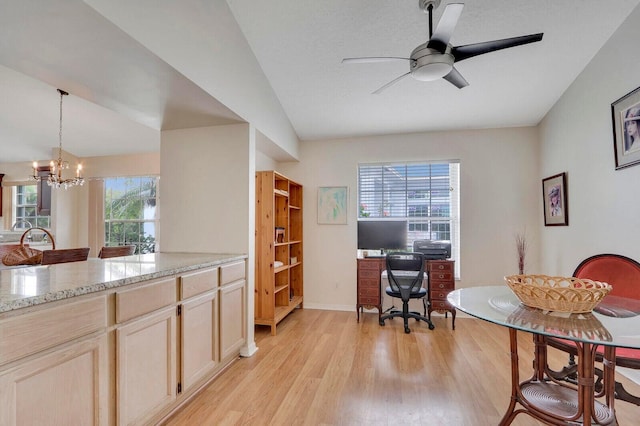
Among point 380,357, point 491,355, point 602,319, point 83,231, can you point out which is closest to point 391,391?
point 380,357

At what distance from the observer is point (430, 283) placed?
3.76 meters

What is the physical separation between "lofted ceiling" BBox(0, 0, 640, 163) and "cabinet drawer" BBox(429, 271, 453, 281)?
1900mm

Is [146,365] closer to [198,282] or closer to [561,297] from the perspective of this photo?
[198,282]

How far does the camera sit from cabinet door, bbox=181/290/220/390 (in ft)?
6.70

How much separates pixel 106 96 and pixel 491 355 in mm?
3884

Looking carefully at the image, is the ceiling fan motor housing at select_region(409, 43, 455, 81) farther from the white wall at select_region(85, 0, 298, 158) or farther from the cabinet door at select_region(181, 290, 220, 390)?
Result: the cabinet door at select_region(181, 290, 220, 390)

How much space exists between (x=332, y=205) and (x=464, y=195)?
177 cm

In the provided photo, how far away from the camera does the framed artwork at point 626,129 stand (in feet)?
7.30

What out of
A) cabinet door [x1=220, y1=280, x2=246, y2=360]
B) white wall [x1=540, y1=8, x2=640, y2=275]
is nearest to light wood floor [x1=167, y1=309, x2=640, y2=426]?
cabinet door [x1=220, y1=280, x2=246, y2=360]

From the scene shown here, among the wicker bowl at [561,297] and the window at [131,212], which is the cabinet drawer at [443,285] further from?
the window at [131,212]

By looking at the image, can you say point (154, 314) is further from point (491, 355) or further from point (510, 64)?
point (510, 64)

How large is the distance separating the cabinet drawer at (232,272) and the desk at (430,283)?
1670 millimetres

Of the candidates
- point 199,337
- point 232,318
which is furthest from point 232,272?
point 199,337

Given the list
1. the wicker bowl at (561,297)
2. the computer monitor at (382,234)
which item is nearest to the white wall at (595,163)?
the wicker bowl at (561,297)
